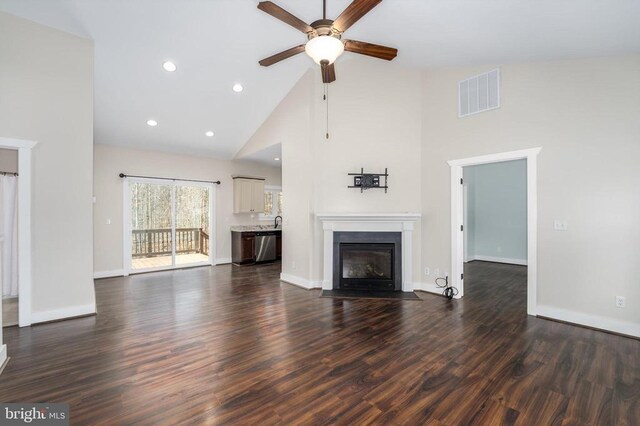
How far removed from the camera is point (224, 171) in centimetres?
728

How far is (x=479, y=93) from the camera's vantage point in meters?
4.09

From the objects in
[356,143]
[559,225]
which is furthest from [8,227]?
[559,225]

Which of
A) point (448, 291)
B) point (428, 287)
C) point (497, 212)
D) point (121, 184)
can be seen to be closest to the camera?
point (448, 291)

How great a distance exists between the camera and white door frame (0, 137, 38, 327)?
3.24 metres

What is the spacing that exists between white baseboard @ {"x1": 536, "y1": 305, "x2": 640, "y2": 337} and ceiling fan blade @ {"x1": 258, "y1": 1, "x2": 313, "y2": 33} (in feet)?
13.7

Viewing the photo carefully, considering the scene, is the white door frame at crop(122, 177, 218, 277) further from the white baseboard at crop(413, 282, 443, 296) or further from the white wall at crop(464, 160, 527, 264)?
the white wall at crop(464, 160, 527, 264)

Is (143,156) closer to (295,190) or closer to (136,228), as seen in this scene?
(136,228)

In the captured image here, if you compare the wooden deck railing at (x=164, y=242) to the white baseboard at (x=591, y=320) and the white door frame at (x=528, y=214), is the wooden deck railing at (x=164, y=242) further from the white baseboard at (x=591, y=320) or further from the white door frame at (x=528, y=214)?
the white baseboard at (x=591, y=320)

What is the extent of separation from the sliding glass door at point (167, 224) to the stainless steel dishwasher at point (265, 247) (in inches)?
45.2

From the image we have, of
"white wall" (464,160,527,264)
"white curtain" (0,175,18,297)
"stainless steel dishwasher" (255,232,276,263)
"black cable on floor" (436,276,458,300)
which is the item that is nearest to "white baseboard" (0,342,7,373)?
"white curtain" (0,175,18,297)

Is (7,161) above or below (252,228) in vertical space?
above

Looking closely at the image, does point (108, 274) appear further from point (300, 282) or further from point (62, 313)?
point (300, 282)

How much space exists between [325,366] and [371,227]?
271cm

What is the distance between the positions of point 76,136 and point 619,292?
6589 mm
